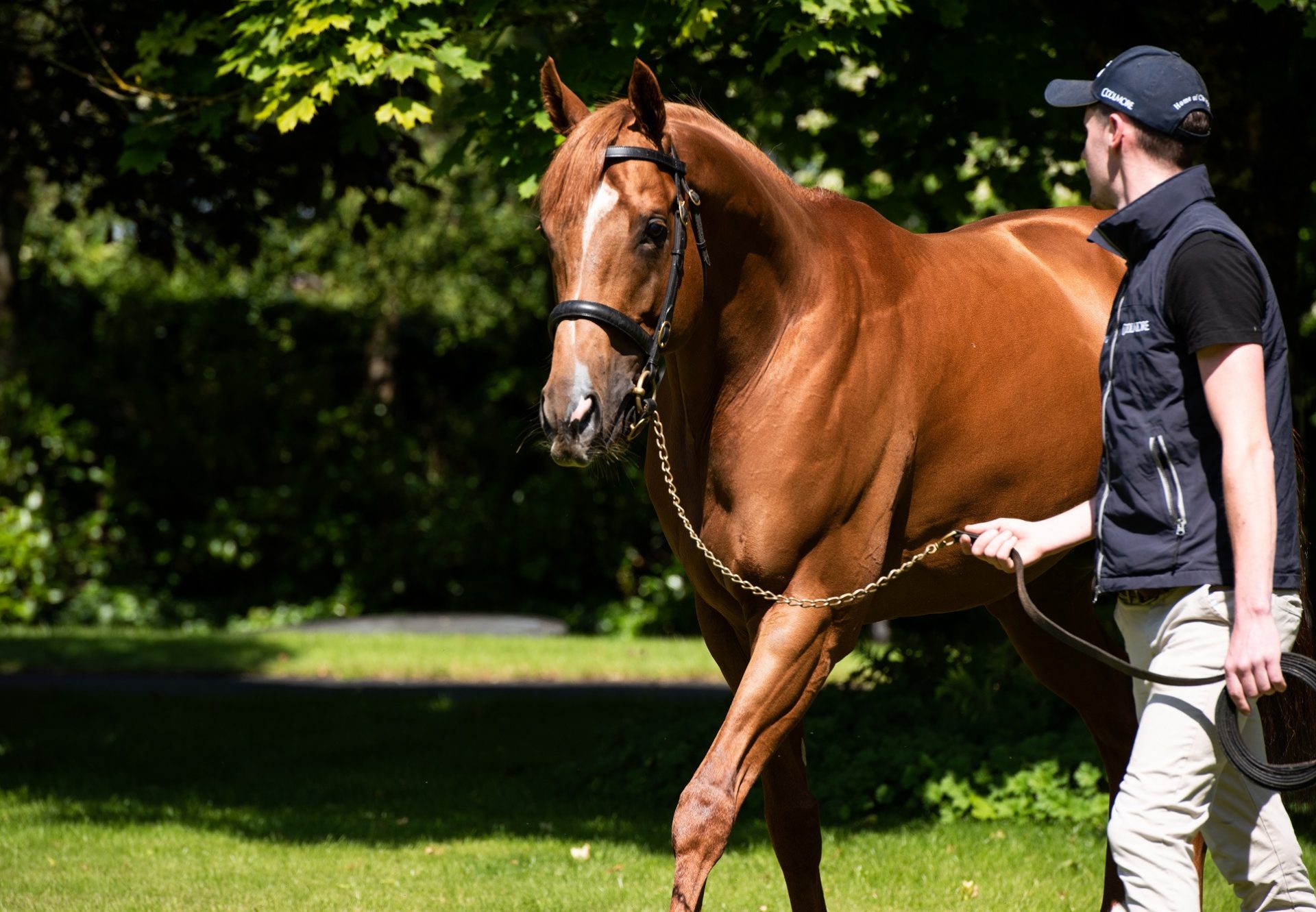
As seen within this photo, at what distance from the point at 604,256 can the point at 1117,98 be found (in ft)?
3.90

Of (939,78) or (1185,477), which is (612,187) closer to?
(1185,477)

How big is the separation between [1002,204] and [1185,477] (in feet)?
18.0

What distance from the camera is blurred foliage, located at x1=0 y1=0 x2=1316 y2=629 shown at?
19.5ft

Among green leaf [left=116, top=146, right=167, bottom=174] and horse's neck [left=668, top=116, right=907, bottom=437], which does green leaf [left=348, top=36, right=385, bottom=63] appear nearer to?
green leaf [left=116, top=146, right=167, bottom=174]

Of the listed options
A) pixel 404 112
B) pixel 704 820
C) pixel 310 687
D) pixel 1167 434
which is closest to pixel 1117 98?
pixel 1167 434

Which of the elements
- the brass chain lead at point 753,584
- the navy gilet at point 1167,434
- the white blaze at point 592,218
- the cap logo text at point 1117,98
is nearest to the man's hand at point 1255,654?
the navy gilet at point 1167,434

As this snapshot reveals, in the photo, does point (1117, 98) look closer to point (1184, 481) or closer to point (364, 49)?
point (1184, 481)

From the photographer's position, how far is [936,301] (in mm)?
4082

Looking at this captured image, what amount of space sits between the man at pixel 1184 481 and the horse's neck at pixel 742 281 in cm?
93

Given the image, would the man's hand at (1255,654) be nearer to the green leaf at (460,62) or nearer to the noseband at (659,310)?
the noseband at (659,310)

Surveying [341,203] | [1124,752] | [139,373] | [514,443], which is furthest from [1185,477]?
[341,203]

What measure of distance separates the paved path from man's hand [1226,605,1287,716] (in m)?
7.40

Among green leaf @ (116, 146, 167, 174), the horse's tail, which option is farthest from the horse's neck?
green leaf @ (116, 146, 167, 174)

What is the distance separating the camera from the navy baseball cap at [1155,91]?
2951 millimetres
